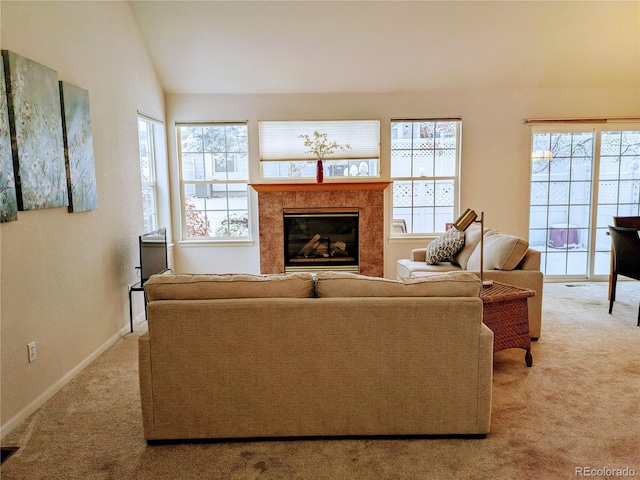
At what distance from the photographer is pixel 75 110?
10.7 ft

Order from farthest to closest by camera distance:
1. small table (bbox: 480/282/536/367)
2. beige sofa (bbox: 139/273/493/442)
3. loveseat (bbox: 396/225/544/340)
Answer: loveseat (bbox: 396/225/544/340)
small table (bbox: 480/282/536/367)
beige sofa (bbox: 139/273/493/442)

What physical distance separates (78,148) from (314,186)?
269 centimetres

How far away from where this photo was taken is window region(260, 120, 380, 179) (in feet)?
18.6

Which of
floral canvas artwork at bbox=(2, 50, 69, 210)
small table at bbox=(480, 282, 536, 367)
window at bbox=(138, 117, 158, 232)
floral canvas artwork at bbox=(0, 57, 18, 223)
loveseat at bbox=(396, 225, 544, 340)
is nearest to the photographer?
floral canvas artwork at bbox=(0, 57, 18, 223)

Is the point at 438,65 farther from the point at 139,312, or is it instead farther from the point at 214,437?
the point at 214,437

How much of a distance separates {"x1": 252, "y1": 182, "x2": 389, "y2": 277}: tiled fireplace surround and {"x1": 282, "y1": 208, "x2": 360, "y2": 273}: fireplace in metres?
0.13

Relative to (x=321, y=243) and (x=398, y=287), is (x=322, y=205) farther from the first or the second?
(x=398, y=287)

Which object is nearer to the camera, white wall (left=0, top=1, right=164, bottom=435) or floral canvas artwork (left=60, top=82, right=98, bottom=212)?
white wall (left=0, top=1, right=164, bottom=435)

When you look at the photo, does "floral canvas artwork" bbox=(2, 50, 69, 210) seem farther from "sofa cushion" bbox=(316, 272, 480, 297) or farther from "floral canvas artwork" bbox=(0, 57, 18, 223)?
"sofa cushion" bbox=(316, 272, 480, 297)

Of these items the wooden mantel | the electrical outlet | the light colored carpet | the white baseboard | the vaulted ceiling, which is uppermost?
the vaulted ceiling

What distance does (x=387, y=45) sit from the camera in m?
4.97

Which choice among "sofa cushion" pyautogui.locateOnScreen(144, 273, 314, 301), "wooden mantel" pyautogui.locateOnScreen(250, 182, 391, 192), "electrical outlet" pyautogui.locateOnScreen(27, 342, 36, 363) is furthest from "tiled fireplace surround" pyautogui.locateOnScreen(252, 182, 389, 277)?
"sofa cushion" pyautogui.locateOnScreen(144, 273, 314, 301)

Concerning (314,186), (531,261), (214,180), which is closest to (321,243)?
(314,186)

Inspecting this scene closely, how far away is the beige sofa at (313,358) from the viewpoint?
2.21m
